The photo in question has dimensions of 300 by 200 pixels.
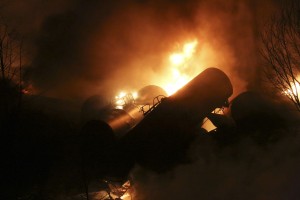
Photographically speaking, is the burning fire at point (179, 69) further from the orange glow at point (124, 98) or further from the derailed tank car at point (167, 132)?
the derailed tank car at point (167, 132)

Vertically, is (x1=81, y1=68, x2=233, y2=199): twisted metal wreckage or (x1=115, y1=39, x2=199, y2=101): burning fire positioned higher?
(x1=115, y1=39, x2=199, y2=101): burning fire

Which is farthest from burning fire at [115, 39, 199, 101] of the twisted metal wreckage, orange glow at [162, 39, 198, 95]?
the twisted metal wreckage

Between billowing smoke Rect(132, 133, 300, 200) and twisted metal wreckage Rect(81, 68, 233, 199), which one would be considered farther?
twisted metal wreckage Rect(81, 68, 233, 199)

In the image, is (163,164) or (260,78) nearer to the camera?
(163,164)

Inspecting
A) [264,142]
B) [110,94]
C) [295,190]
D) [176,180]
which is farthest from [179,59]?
[295,190]

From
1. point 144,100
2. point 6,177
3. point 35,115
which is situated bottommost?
point 6,177

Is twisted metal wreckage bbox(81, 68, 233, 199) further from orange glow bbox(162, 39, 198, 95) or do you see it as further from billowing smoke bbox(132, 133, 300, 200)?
orange glow bbox(162, 39, 198, 95)

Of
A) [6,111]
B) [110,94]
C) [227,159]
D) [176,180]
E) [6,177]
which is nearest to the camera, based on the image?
[6,111]

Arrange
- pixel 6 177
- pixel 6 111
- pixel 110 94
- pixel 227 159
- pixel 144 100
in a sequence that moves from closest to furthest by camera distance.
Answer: pixel 6 111 → pixel 6 177 → pixel 227 159 → pixel 144 100 → pixel 110 94

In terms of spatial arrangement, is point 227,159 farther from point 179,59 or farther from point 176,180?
point 179,59

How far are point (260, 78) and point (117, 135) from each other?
1242cm

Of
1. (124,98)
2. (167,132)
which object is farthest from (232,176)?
(124,98)

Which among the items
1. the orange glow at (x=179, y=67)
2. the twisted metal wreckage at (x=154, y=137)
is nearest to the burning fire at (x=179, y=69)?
the orange glow at (x=179, y=67)

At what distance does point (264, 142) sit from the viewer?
14.7 meters
